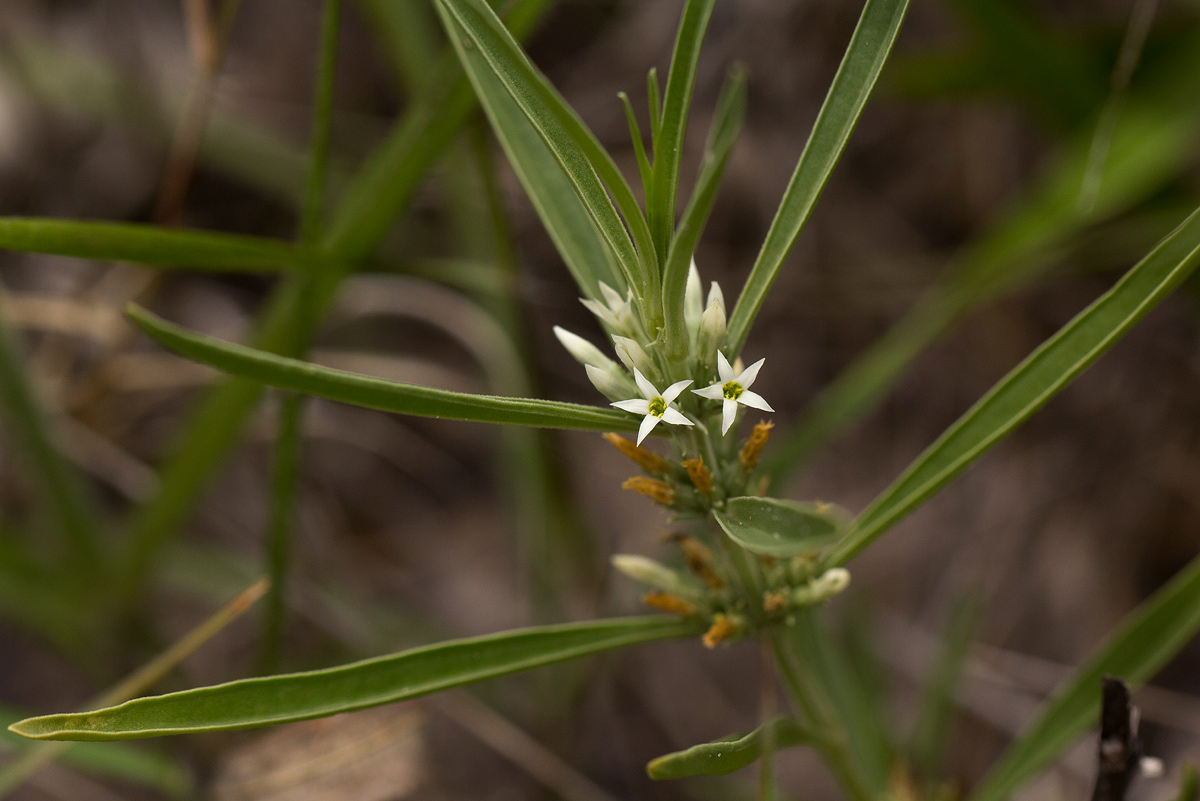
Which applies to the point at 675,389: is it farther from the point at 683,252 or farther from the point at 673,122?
the point at 673,122

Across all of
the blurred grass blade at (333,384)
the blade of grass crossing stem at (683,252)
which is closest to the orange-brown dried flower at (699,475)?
the blade of grass crossing stem at (683,252)

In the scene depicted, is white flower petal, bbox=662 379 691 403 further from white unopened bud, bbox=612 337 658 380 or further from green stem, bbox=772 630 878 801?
green stem, bbox=772 630 878 801

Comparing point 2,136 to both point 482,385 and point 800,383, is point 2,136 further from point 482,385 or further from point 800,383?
point 800,383

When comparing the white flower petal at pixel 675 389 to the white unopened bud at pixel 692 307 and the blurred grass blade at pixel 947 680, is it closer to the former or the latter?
the white unopened bud at pixel 692 307

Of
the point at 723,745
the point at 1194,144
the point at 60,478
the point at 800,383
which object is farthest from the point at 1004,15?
the point at 60,478

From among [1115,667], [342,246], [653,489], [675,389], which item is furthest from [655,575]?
[342,246]

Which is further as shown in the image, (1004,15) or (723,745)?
(1004,15)
